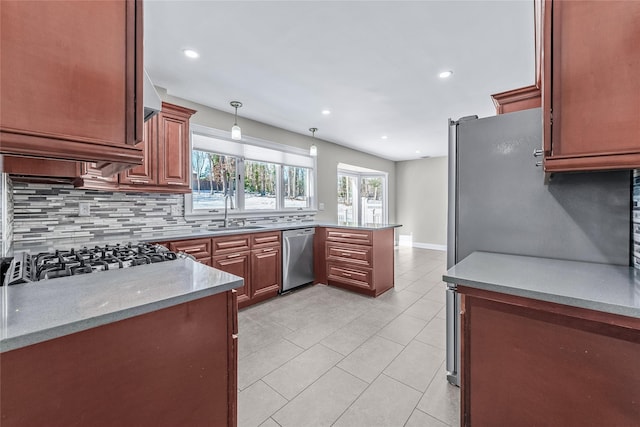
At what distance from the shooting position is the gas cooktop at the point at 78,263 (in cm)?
111

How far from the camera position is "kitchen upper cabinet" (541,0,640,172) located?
0.85 meters

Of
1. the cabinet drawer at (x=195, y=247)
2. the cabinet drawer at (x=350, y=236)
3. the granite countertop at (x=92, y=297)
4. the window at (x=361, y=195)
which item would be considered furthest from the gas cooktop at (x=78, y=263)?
the window at (x=361, y=195)

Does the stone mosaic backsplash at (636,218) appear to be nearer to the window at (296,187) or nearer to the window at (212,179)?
the window at (212,179)

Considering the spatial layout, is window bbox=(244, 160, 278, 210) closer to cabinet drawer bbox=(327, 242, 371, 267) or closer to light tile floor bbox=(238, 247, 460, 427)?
cabinet drawer bbox=(327, 242, 371, 267)

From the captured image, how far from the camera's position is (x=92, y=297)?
89cm

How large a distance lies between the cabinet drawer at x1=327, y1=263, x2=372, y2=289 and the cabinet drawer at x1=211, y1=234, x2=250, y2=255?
1.30 metres

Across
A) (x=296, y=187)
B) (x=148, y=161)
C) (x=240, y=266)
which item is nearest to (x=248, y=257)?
(x=240, y=266)

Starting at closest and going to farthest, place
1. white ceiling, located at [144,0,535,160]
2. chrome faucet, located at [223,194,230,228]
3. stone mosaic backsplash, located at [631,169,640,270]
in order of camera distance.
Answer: stone mosaic backsplash, located at [631,169,640,270] < white ceiling, located at [144,0,535,160] < chrome faucet, located at [223,194,230,228]

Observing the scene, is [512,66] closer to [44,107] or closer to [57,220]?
[44,107]

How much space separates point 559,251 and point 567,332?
0.68 meters

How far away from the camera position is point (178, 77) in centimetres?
269

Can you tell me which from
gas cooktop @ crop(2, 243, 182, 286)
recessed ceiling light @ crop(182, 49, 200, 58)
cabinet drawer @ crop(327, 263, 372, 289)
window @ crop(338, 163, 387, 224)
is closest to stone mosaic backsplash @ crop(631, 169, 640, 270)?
gas cooktop @ crop(2, 243, 182, 286)

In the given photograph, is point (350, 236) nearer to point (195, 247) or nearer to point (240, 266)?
point (240, 266)

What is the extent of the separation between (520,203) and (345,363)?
1608 millimetres
